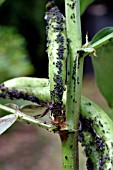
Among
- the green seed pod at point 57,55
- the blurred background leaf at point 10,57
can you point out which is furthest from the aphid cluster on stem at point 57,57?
the blurred background leaf at point 10,57

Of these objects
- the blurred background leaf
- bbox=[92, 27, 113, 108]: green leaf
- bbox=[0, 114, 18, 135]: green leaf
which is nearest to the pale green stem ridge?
bbox=[0, 114, 18, 135]: green leaf

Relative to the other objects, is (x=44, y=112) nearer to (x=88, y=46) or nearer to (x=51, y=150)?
(x=88, y=46)

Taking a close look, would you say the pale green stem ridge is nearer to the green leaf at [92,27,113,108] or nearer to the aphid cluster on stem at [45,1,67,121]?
the aphid cluster on stem at [45,1,67,121]

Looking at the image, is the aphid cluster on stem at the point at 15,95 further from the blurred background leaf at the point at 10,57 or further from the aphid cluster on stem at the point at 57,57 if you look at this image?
the blurred background leaf at the point at 10,57

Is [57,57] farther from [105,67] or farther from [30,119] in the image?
[105,67]

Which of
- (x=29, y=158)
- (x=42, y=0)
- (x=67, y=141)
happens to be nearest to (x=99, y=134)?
(x=67, y=141)

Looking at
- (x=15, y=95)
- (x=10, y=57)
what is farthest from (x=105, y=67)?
(x=10, y=57)
